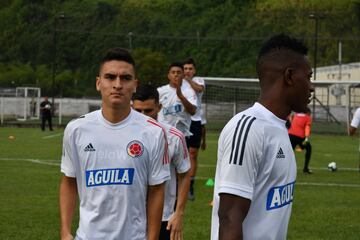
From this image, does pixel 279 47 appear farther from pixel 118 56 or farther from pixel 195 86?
pixel 195 86

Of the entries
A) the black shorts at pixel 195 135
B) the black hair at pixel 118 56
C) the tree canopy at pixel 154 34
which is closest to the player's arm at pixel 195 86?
the black shorts at pixel 195 135

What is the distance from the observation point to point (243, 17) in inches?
4301

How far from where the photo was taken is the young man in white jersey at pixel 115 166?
6.42 m

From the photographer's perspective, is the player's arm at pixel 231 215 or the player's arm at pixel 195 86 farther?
the player's arm at pixel 195 86

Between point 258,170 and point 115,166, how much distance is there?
1891 mm

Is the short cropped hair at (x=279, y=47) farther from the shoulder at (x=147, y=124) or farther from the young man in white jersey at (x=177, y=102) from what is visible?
the young man in white jersey at (x=177, y=102)

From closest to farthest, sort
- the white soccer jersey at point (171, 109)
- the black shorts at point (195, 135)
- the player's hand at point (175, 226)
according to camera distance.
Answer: the player's hand at point (175, 226), the white soccer jersey at point (171, 109), the black shorts at point (195, 135)

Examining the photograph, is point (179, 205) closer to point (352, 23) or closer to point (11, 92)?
point (11, 92)

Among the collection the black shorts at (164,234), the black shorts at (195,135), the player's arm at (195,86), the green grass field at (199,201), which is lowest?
the green grass field at (199,201)

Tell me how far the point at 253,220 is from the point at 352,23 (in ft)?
322

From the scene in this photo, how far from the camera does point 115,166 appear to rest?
21.2 feet

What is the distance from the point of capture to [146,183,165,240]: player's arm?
655 centimetres

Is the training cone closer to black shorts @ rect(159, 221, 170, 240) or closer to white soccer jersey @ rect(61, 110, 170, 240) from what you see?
black shorts @ rect(159, 221, 170, 240)

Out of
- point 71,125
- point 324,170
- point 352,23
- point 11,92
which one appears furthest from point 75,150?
point 352,23
